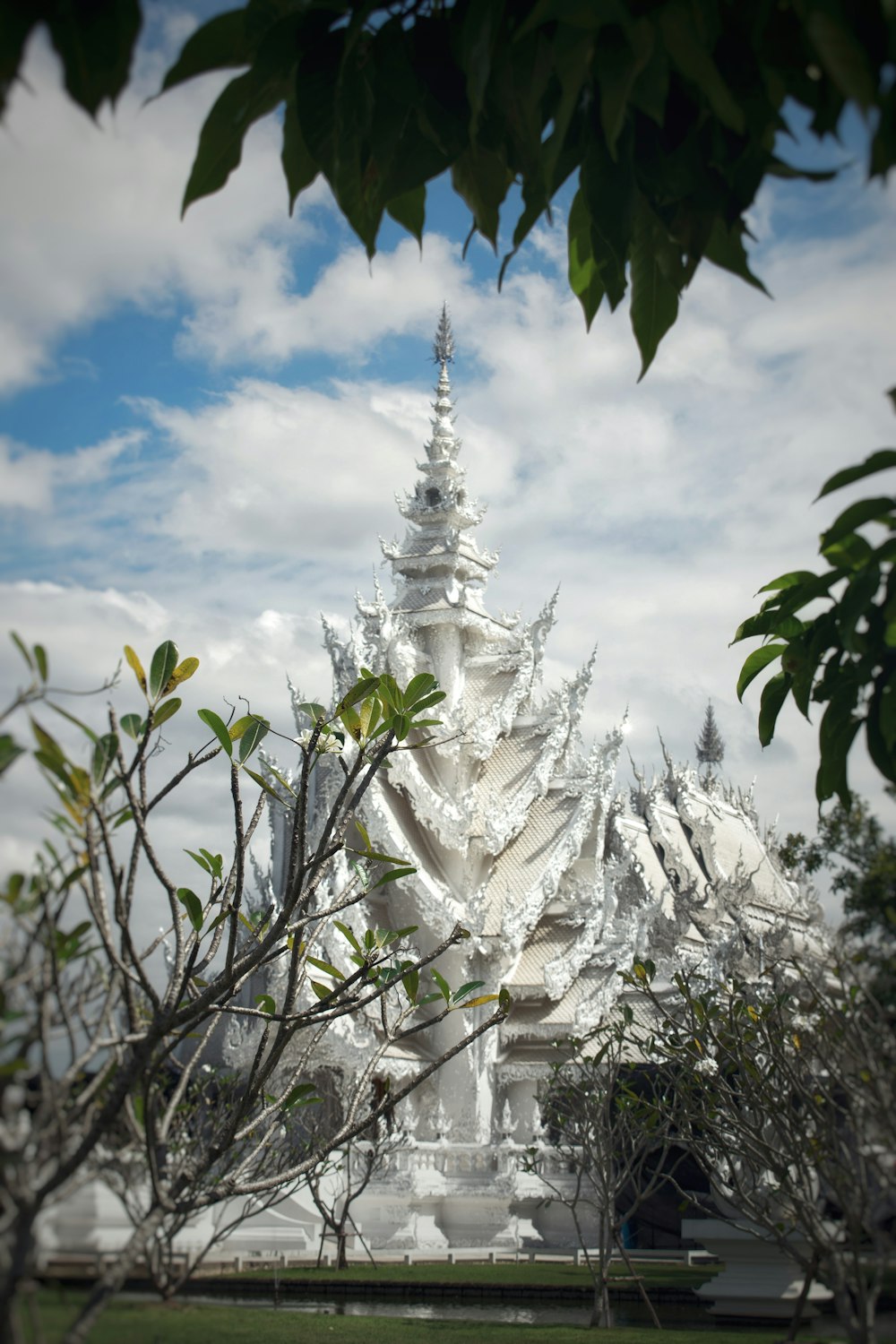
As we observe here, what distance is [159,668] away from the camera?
2516 millimetres

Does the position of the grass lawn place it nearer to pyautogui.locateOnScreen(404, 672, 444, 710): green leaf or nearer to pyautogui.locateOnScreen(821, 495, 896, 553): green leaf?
pyautogui.locateOnScreen(404, 672, 444, 710): green leaf

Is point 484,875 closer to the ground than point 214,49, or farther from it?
farther from it

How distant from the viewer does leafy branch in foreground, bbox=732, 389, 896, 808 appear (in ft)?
6.10

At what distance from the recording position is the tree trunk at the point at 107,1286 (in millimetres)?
1609

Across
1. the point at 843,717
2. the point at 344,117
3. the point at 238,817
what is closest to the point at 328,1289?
the point at 238,817

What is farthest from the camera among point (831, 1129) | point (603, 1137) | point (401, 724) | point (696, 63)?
point (603, 1137)

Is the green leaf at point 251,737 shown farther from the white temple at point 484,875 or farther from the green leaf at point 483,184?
the white temple at point 484,875

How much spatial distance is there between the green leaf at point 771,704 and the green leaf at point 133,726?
117cm

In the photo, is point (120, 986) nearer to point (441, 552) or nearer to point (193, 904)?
point (193, 904)

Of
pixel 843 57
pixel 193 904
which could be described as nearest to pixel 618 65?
pixel 843 57

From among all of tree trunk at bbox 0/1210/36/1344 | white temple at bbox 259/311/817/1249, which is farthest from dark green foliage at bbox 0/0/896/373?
white temple at bbox 259/311/817/1249

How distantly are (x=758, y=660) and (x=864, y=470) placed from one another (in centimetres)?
70

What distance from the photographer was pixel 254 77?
1662 mm

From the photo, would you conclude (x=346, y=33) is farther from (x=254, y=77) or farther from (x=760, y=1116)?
(x=760, y=1116)
